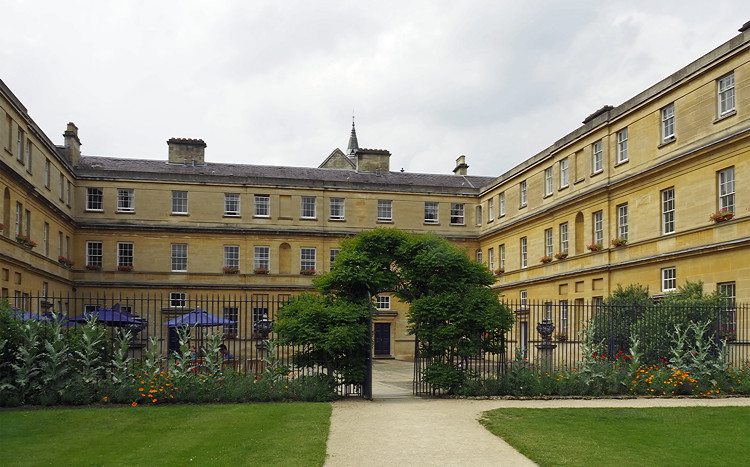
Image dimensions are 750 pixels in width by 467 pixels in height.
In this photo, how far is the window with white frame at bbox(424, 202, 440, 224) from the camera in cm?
4572

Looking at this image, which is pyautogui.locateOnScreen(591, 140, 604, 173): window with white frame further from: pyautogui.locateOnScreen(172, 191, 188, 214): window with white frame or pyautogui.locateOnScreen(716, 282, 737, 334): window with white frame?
pyautogui.locateOnScreen(172, 191, 188, 214): window with white frame

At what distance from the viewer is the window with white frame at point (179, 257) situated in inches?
1670

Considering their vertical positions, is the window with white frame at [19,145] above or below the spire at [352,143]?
below

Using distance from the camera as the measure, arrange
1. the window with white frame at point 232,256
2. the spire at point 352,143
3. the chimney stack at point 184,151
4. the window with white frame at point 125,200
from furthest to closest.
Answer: the spire at point 352,143, the chimney stack at point 184,151, the window with white frame at point 232,256, the window with white frame at point 125,200

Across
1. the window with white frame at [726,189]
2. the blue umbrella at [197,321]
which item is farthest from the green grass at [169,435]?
the window with white frame at [726,189]

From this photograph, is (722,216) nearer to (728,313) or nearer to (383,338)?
(728,313)

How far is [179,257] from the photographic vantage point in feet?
139

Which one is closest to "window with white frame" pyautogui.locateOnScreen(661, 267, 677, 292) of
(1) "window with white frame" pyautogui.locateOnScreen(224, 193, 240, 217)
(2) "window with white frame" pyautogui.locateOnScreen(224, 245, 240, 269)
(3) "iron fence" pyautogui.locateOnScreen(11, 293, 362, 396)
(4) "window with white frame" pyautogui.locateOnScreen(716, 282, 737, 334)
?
(4) "window with white frame" pyautogui.locateOnScreen(716, 282, 737, 334)

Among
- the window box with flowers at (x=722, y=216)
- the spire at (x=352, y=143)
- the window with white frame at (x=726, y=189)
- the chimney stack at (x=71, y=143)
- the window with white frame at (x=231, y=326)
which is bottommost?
the window with white frame at (x=231, y=326)

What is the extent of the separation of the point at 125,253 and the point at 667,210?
3079cm

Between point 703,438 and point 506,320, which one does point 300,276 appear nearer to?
point 506,320

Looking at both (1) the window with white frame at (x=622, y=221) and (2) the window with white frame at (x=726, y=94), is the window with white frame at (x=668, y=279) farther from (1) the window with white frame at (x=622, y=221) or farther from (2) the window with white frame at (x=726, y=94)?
(2) the window with white frame at (x=726, y=94)

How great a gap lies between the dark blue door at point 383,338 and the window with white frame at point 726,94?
82.9 ft

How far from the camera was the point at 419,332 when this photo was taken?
59.8 ft
